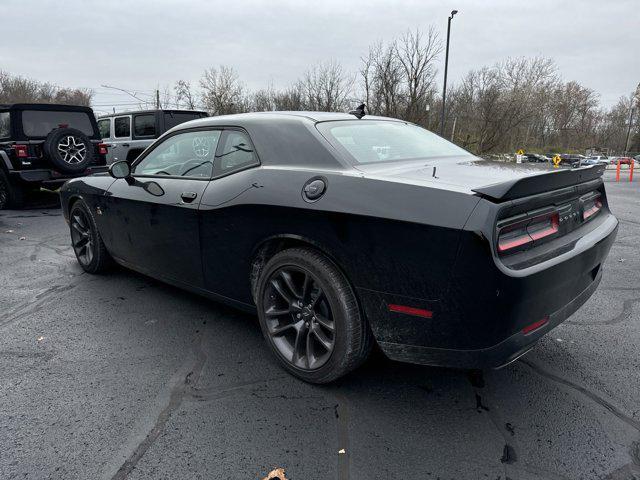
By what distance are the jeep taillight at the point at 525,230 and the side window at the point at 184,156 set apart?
1973 millimetres

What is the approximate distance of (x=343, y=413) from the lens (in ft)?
7.63

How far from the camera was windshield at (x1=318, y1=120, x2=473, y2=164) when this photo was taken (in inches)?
105

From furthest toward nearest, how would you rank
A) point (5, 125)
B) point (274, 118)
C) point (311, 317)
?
point (5, 125), point (274, 118), point (311, 317)

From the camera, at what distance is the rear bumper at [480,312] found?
1.87 metres

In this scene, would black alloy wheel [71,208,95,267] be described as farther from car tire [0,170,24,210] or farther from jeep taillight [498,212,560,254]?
car tire [0,170,24,210]

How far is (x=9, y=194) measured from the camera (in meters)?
8.62

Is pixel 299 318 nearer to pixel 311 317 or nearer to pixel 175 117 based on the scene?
pixel 311 317

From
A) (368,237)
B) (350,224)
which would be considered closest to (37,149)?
(350,224)

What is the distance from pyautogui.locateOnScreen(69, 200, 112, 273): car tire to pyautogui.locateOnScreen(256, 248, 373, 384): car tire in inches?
96.6

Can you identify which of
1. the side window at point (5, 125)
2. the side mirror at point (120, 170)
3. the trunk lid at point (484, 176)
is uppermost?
the side window at point (5, 125)

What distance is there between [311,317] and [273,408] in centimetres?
52

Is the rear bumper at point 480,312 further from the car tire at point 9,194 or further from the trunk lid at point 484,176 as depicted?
the car tire at point 9,194

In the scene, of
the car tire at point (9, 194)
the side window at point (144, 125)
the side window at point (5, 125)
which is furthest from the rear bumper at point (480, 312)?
the side window at point (144, 125)

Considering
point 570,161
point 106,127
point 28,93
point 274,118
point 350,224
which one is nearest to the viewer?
point 350,224
